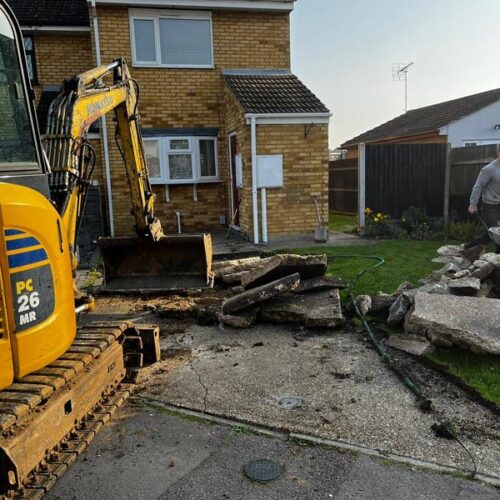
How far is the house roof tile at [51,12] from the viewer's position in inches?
531

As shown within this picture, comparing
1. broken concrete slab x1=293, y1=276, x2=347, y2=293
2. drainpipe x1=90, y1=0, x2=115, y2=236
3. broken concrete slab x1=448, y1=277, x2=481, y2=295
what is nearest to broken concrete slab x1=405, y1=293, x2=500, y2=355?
broken concrete slab x1=448, y1=277, x2=481, y2=295

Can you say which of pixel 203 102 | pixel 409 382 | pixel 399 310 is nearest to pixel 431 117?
pixel 203 102

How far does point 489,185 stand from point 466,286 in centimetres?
421

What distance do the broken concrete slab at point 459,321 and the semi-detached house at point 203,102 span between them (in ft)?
21.9

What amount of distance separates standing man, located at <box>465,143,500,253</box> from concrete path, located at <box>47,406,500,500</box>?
722 centimetres

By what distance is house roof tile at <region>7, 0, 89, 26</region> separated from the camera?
44.2 feet

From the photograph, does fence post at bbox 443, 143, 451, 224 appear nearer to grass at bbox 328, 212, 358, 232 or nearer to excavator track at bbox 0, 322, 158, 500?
grass at bbox 328, 212, 358, 232

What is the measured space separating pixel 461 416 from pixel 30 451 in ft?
10.4

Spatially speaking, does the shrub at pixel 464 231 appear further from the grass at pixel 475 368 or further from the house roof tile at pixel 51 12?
the house roof tile at pixel 51 12

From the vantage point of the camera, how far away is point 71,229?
4367mm

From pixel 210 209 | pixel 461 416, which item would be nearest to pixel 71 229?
pixel 461 416

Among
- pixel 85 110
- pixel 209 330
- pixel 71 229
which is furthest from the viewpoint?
pixel 209 330

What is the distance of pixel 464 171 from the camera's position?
13.2 metres

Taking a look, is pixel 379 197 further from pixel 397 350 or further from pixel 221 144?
pixel 397 350
